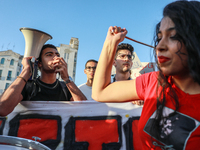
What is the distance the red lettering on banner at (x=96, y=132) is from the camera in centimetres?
233

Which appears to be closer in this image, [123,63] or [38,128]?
[38,128]

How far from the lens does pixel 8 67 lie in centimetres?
3359

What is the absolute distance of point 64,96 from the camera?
2.83m

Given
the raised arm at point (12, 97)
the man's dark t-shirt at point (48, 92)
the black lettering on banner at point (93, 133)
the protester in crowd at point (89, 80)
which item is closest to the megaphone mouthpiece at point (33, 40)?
the man's dark t-shirt at point (48, 92)

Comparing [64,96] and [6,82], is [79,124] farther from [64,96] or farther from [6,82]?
[6,82]

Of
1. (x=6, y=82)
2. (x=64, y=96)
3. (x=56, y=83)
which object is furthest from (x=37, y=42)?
(x=6, y=82)

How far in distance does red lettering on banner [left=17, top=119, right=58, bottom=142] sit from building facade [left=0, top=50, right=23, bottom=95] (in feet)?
115

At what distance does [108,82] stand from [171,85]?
1.26 feet

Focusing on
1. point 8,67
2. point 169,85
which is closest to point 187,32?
point 169,85

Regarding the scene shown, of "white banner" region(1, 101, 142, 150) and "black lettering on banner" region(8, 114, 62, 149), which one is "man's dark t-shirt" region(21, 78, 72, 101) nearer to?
"white banner" region(1, 101, 142, 150)

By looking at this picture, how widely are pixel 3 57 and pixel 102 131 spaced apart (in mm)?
37088

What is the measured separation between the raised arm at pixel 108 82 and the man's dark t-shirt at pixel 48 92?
1716 mm

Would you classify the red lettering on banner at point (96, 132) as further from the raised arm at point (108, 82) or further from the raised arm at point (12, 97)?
the raised arm at point (108, 82)

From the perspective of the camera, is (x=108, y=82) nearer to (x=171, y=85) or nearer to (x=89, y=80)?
(x=171, y=85)
